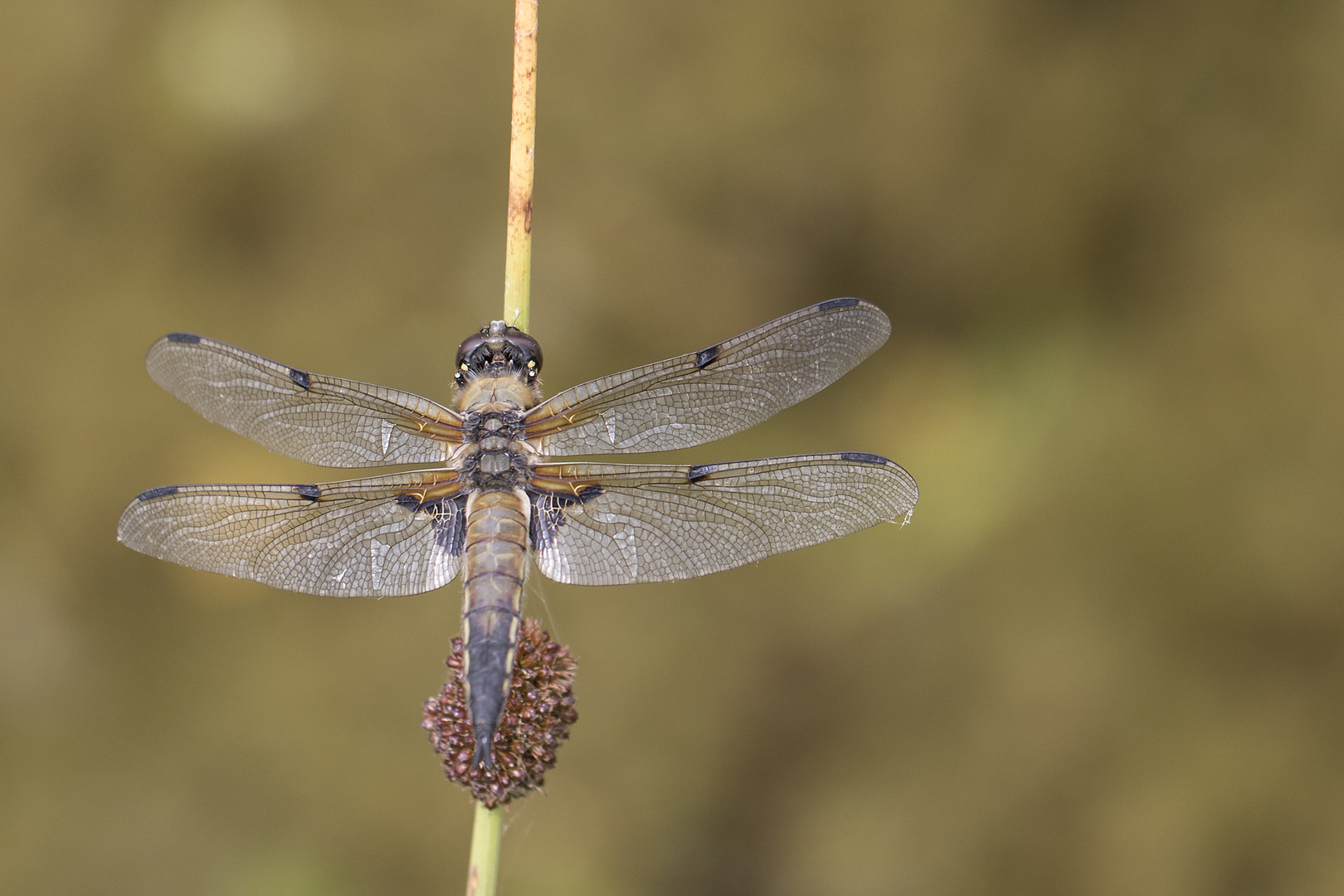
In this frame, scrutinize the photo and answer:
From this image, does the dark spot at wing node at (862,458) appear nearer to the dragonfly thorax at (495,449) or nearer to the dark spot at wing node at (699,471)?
the dark spot at wing node at (699,471)

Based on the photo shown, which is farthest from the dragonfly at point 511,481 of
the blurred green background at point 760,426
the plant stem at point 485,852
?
the blurred green background at point 760,426

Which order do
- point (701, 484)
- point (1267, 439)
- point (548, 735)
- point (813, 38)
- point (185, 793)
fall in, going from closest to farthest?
point (548, 735)
point (701, 484)
point (1267, 439)
point (813, 38)
point (185, 793)

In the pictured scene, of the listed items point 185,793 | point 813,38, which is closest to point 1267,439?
point 813,38

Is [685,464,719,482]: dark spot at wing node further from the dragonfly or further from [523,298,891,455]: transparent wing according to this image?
[523,298,891,455]: transparent wing

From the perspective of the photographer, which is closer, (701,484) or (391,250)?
(701,484)

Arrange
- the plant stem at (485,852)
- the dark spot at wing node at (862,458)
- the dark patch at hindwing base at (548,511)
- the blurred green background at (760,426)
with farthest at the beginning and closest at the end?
1. the blurred green background at (760,426)
2. the dark patch at hindwing base at (548,511)
3. the dark spot at wing node at (862,458)
4. the plant stem at (485,852)

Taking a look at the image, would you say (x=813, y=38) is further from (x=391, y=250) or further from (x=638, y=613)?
(x=638, y=613)

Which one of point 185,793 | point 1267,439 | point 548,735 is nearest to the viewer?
point 548,735
